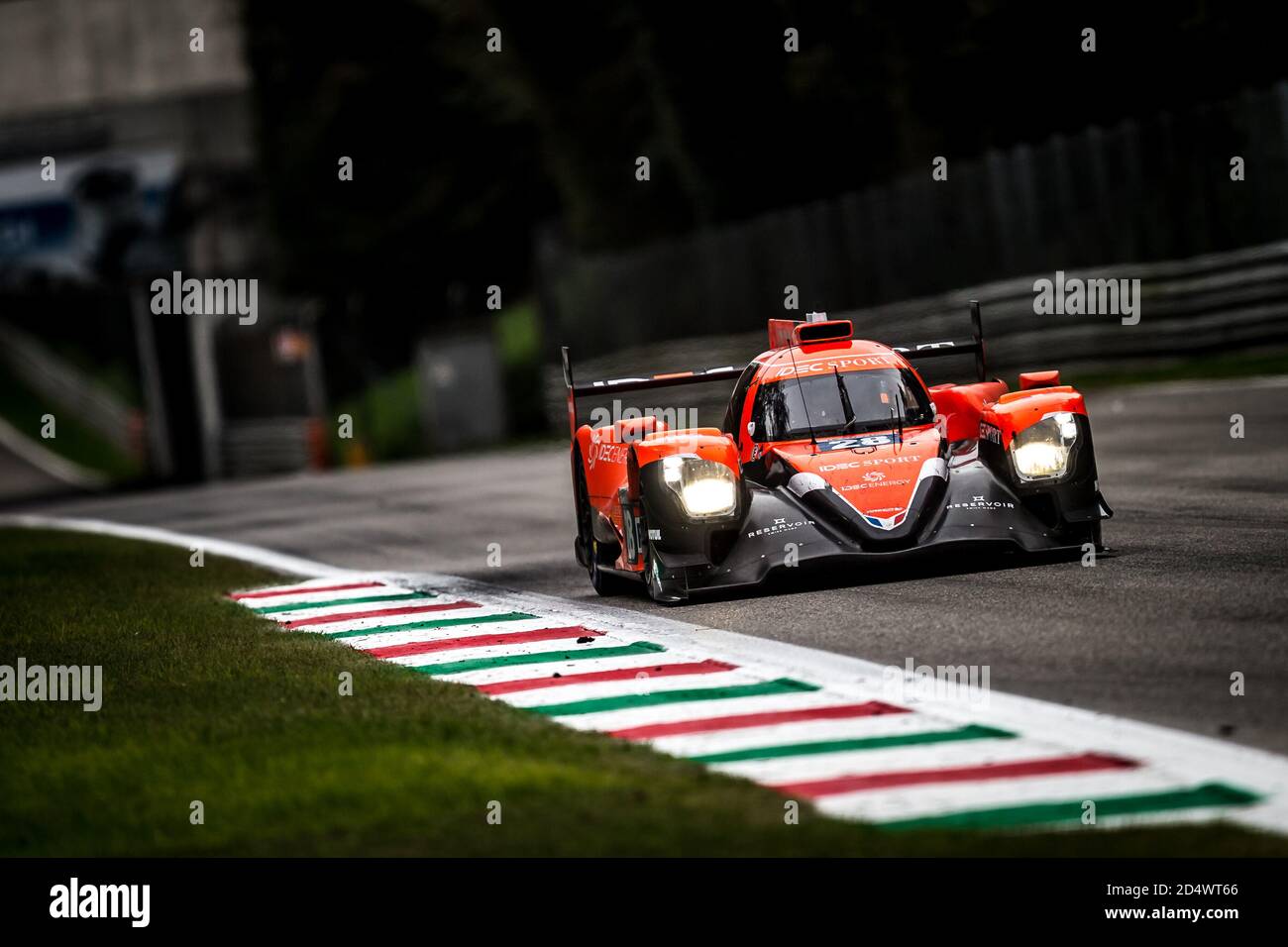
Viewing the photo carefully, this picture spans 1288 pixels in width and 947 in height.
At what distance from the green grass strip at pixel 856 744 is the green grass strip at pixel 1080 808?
3.17 feet

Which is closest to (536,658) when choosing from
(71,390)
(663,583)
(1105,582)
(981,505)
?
(663,583)

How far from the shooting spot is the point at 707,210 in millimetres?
39531

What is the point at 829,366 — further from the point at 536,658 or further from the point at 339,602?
the point at 339,602

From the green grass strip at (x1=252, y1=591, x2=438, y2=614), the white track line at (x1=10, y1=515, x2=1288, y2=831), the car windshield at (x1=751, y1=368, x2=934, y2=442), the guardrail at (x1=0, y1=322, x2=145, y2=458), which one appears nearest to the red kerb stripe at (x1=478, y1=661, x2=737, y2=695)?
the white track line at (x1=10, y1=515, x2=1288, y2=831)

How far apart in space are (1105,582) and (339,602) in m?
5.16

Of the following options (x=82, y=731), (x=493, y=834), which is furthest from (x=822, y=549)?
(x=493, y=834)

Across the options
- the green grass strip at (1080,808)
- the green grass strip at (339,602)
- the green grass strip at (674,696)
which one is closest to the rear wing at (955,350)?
the green grass strip at (339,602)

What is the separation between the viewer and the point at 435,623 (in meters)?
11.9

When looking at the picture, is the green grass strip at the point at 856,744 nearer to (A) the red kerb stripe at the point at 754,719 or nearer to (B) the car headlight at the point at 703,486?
(A) the red kerb stripe at the point at 754,719
